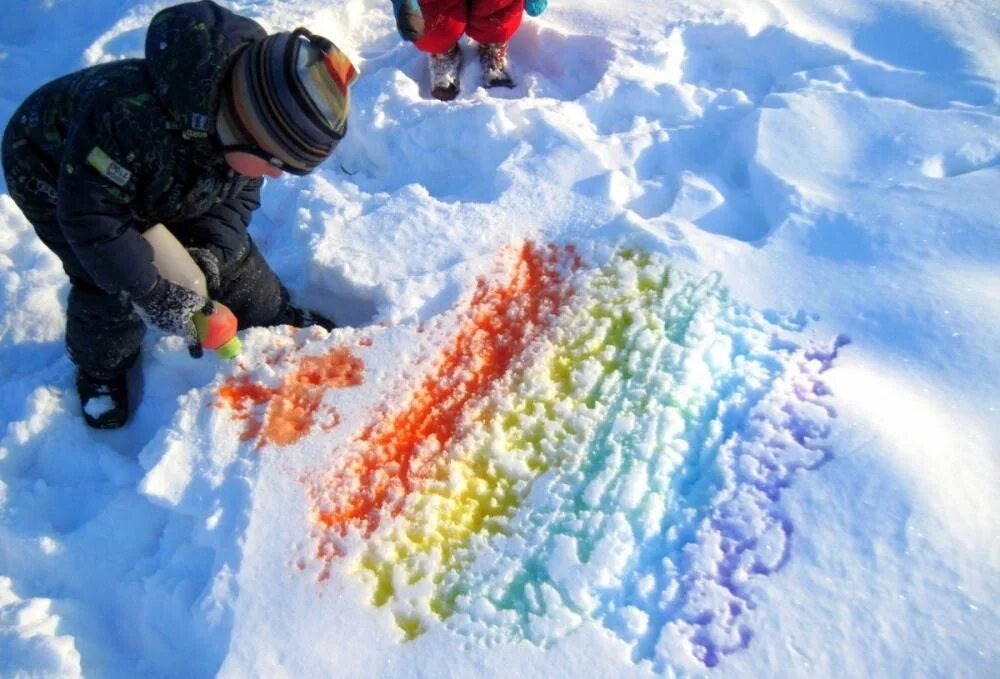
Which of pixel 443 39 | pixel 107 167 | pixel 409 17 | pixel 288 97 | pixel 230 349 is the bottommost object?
pixel 230 349

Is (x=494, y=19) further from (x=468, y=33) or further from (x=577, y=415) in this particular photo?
(x=577, y=415)

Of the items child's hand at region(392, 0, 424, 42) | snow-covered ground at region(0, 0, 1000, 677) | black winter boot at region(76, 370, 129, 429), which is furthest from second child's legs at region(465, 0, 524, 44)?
black winter boot at region(76, 370, 129, 429)

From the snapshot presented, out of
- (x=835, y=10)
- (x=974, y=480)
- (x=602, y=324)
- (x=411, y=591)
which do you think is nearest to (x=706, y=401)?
(x=602, y=324)

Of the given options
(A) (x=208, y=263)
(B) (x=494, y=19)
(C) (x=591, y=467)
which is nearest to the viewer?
(C) (x=591, y=467)

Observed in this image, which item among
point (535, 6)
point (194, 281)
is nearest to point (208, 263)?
point (194, 281)

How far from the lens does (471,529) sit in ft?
5.21

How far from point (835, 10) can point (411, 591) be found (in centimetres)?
257

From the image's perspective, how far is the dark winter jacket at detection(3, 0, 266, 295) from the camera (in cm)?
145

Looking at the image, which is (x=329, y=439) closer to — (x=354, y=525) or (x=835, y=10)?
(x=354, y=525)

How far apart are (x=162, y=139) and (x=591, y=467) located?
1.13m

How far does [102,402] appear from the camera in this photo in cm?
190

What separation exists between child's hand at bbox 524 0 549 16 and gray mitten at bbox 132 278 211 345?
5.52 ft

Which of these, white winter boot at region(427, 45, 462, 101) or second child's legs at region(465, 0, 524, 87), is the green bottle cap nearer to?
white winter boot at region(427, 45, 462, 101)

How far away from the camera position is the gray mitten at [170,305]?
167cm
